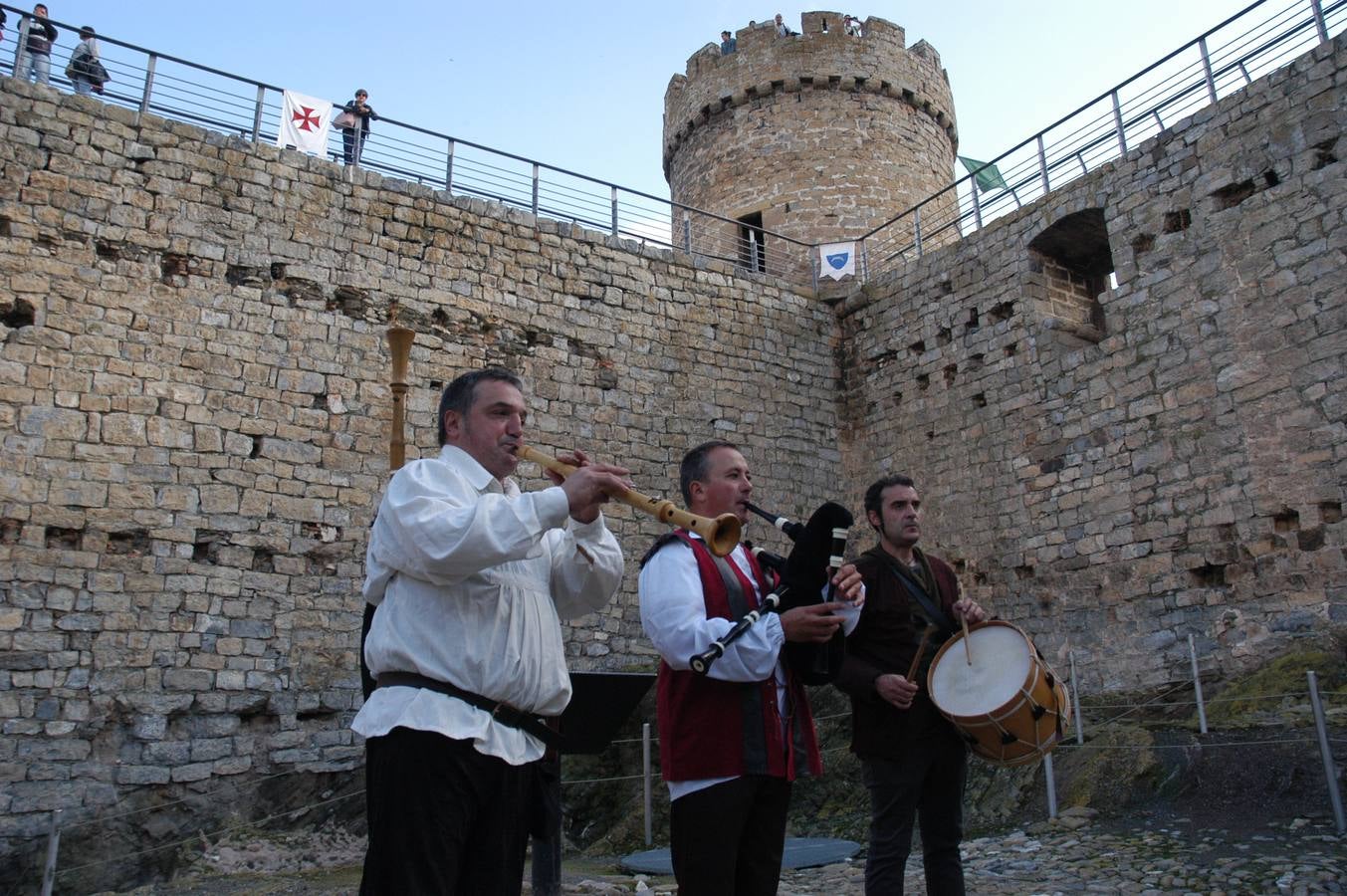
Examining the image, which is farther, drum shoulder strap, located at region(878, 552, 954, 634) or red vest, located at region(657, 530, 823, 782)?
drum shoulder strap, located at region(878, 552, 954, 634)

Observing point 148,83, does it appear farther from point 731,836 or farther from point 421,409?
point 731,836

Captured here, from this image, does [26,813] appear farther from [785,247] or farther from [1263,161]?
[785,247]

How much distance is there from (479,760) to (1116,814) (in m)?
4.59

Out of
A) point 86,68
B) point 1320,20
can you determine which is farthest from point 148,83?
point 1320,20

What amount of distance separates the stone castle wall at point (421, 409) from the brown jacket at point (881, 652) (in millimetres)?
5054

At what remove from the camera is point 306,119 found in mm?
9562

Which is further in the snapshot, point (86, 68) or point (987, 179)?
point (987, 179)

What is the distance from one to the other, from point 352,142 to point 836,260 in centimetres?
578

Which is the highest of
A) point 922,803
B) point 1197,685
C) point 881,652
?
point 881,652

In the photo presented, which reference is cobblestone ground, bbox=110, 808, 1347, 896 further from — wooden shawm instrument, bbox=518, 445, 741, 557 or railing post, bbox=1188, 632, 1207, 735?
wooden shawm instrument, bbox=518, 445, 741, 557

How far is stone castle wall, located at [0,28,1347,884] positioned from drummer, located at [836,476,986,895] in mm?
4979

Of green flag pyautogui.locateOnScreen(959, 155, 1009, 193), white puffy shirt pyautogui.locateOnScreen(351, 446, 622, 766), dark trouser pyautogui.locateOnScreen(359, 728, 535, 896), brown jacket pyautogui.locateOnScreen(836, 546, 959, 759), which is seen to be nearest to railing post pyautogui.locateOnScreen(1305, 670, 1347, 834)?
brown jacket pyautogui.locateOnScreen(836, 546, 959, 759)

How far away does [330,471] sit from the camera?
8.66 metres

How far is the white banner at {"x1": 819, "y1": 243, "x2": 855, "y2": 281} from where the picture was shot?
500 inches
